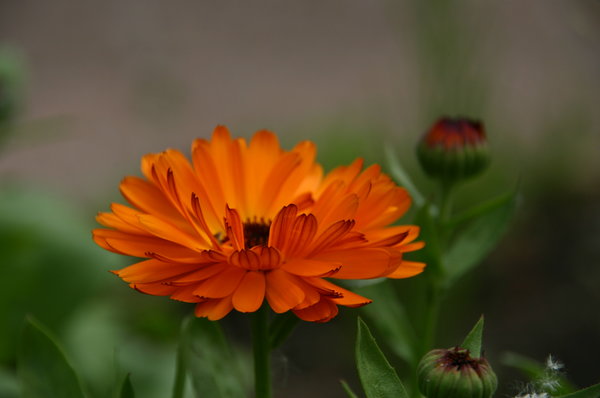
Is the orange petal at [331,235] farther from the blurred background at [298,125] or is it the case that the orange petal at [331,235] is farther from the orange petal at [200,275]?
the blurred background at [298,125]

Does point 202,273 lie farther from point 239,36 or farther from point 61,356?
point 239,36

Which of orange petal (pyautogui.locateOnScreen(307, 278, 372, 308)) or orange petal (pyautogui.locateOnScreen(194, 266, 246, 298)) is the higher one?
orange petal (pyautogui.locateOnScreen(194, 266, 246, 298))

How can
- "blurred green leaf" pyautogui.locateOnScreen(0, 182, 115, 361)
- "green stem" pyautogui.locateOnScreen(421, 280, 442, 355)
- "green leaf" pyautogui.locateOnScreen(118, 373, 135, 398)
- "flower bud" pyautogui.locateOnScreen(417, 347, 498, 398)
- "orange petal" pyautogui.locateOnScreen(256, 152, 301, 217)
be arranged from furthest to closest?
"blurred green leaf" pyautogui.locateOnScreen(0, 182, 115, 361) → "green stem" pyautogui.locateOnScreen(421, 280, 442, 355) → "orange petal" pyautogui.locateOnScreen(256, 152, 301, 217) → "green leaf" pyautogui.locateOnScreen(118, 373, 135, 398) → "flower bud" pyautogui.locateOnScreen(417, 347, 498, 398)

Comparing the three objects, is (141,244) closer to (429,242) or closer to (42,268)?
(429,242)

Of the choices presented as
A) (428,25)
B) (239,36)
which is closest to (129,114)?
(239,36)

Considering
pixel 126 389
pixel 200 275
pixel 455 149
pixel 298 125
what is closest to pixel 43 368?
pixel 126 389

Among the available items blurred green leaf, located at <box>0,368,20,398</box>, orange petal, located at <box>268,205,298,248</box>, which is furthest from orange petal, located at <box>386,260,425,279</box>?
blurred green leaf, located at <box>0,368,20,398</box>

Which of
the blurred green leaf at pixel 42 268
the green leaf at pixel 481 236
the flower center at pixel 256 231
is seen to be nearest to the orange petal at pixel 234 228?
the flower center at pixel 256 231

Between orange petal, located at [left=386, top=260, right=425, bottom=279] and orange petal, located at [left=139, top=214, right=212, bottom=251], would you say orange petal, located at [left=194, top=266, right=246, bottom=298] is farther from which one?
orange petal, located at [left=386, top=260, right=425, bottom=279]
